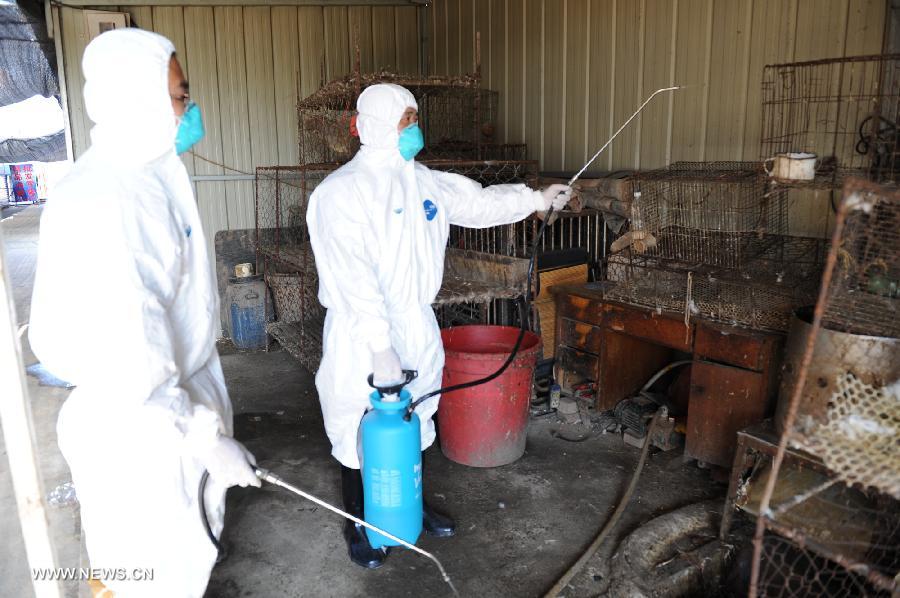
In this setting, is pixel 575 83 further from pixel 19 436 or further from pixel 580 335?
pixel 19 436

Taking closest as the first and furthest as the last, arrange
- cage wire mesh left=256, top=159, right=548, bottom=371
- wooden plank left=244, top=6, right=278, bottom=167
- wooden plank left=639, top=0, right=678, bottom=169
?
wooden plank left=639, top=0, right=678, bottom=169 → cage wire mesh left=256, top=159, right=548, bottom=371 → wooden plank left=244, top=6, right=278, bottom=167

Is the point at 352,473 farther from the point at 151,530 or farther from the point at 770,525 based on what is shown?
the point at 770,525

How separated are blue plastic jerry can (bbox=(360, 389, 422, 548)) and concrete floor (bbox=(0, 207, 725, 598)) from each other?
26cm

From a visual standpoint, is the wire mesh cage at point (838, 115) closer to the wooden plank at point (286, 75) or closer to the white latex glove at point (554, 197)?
the white latex glove at point (554, 197)

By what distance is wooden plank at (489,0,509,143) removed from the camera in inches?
218

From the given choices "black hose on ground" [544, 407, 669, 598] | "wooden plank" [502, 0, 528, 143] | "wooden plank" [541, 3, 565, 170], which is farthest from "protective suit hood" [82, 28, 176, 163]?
"wooden plank" [502, 0, 528, 143]

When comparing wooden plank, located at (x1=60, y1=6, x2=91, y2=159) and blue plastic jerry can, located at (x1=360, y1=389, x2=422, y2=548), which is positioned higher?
wooden plank, located at (x1=60, y1=6, x2=91, y2=159)

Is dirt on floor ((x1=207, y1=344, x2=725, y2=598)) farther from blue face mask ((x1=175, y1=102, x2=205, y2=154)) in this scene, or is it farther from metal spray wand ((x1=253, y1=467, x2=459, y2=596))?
blue face mask ((x1=175, y1=102, x2=205, y2=154))

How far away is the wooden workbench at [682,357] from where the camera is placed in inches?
120

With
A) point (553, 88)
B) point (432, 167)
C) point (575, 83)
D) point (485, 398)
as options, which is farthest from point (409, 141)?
point (553, 88)

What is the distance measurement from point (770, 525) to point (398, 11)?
20.3 feet

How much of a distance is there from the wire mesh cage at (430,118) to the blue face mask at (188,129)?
6.07 feet

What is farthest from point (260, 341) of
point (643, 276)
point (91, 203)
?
point (91, 203)

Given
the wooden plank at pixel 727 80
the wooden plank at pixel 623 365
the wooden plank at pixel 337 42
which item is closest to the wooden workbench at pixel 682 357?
the wooden plank at pixel 623 365
